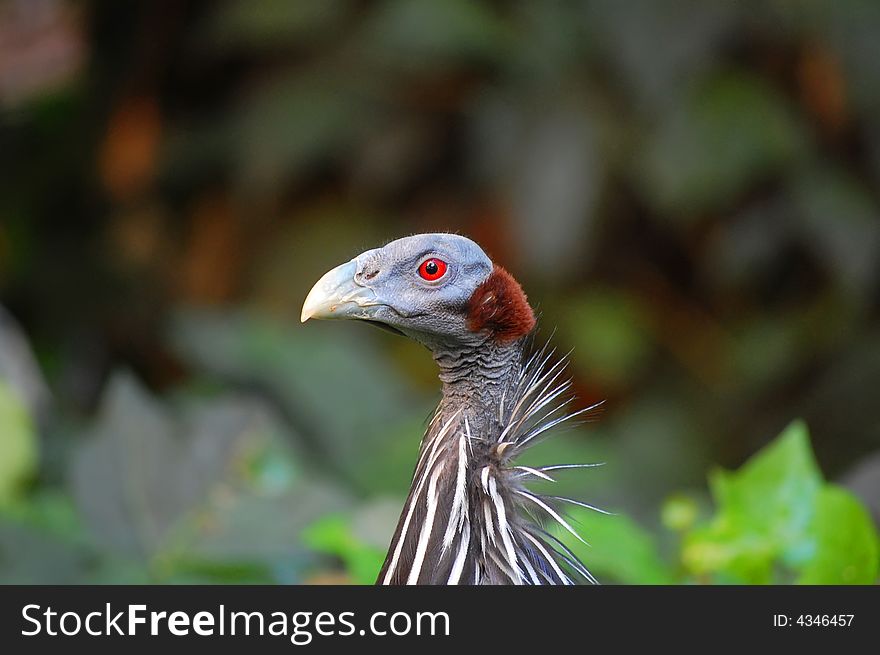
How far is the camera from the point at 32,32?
13.3 ft

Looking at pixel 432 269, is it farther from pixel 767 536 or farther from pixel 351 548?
pixel 767 536

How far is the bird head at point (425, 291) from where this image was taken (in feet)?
3.91

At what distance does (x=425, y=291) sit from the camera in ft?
3.91

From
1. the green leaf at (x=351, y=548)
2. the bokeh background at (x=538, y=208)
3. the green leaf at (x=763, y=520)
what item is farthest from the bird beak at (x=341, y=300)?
the bokeh background at (x=538, y=208)

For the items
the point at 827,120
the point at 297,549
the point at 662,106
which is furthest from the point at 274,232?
the point at 297,549

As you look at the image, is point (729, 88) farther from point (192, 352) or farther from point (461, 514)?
point (461, 514)

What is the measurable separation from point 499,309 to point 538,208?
1.95 m

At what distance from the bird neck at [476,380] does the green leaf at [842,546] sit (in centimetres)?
46

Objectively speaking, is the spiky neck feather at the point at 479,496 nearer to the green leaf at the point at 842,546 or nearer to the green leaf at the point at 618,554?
the green leaf at the point at 618,554

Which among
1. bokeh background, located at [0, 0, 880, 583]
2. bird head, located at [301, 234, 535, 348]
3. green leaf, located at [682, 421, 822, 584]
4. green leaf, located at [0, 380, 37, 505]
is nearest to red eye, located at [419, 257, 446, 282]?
bird head, located at [301, 234, 535, 348]

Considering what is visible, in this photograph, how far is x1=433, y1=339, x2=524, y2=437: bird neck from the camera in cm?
124

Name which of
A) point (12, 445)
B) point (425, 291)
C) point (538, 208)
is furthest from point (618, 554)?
point (538, 208)

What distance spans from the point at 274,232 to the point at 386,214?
0.39m

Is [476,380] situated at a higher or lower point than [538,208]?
lower
